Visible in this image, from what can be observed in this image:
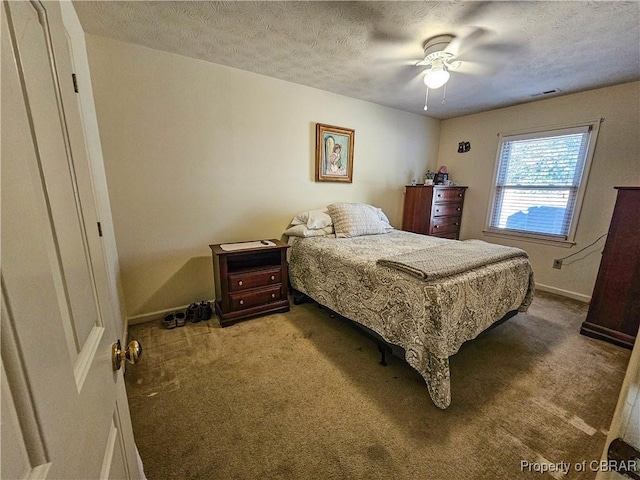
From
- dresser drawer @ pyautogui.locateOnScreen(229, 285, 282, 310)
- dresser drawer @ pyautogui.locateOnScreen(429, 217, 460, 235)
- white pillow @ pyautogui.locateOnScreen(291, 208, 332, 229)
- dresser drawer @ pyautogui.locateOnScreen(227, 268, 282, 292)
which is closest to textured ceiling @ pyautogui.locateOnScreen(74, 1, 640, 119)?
white pillow @ pyautogui.locateOnScreen(291, 208, 332, 229)

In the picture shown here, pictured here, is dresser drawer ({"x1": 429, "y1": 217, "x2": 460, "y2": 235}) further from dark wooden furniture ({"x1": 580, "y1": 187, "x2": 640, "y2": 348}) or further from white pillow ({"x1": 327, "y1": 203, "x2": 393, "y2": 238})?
dark wooden furniture ({"x1": 580, "y1": 187, "x2": 640, "y2": 348})

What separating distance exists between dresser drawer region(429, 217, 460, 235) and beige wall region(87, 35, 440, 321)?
1.61 metres

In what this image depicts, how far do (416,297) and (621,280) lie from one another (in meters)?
1.99

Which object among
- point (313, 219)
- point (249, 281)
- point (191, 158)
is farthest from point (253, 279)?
point (191, 158)

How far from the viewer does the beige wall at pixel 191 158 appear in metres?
2.20

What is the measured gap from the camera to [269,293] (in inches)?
104

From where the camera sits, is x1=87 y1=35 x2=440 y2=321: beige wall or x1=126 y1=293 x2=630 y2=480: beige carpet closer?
x1=126 y1=293 x2=630 y2=480: beige carpet

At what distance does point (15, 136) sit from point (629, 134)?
4.35m

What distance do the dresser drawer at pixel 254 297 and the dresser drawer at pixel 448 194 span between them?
253cm

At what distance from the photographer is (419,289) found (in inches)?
63.7

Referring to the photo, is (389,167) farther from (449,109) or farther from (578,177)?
(578,177)

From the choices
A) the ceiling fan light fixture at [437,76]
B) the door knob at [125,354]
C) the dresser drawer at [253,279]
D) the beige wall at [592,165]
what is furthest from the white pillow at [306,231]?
the beige wall at [592,165]

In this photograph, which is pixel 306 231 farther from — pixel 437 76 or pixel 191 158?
→ pixel 437 76

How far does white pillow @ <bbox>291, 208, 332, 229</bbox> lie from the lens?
9.79 feet
